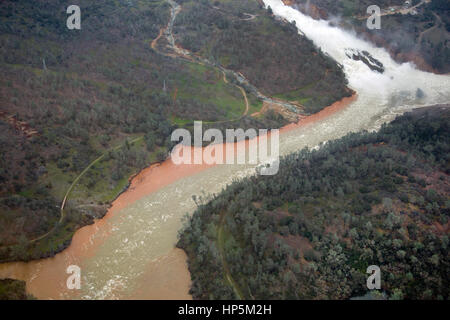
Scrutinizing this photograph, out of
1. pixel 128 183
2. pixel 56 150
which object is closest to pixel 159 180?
pixel 128 183

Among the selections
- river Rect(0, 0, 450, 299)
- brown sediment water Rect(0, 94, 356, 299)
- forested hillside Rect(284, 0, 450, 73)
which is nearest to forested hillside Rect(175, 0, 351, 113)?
river Rect(0, 0, 450, 299)

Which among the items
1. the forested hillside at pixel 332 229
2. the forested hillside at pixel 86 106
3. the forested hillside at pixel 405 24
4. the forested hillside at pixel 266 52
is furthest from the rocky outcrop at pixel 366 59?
the forested hillside at pixel 332 229

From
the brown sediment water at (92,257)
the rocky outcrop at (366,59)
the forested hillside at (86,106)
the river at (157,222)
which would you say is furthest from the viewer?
the rocky outcrop at (366,59)

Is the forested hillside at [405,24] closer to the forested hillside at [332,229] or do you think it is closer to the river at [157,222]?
the river at [157,222]

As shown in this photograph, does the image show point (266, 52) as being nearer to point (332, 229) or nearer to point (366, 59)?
point (366, 59)

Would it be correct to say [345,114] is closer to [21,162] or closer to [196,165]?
[196,165]
